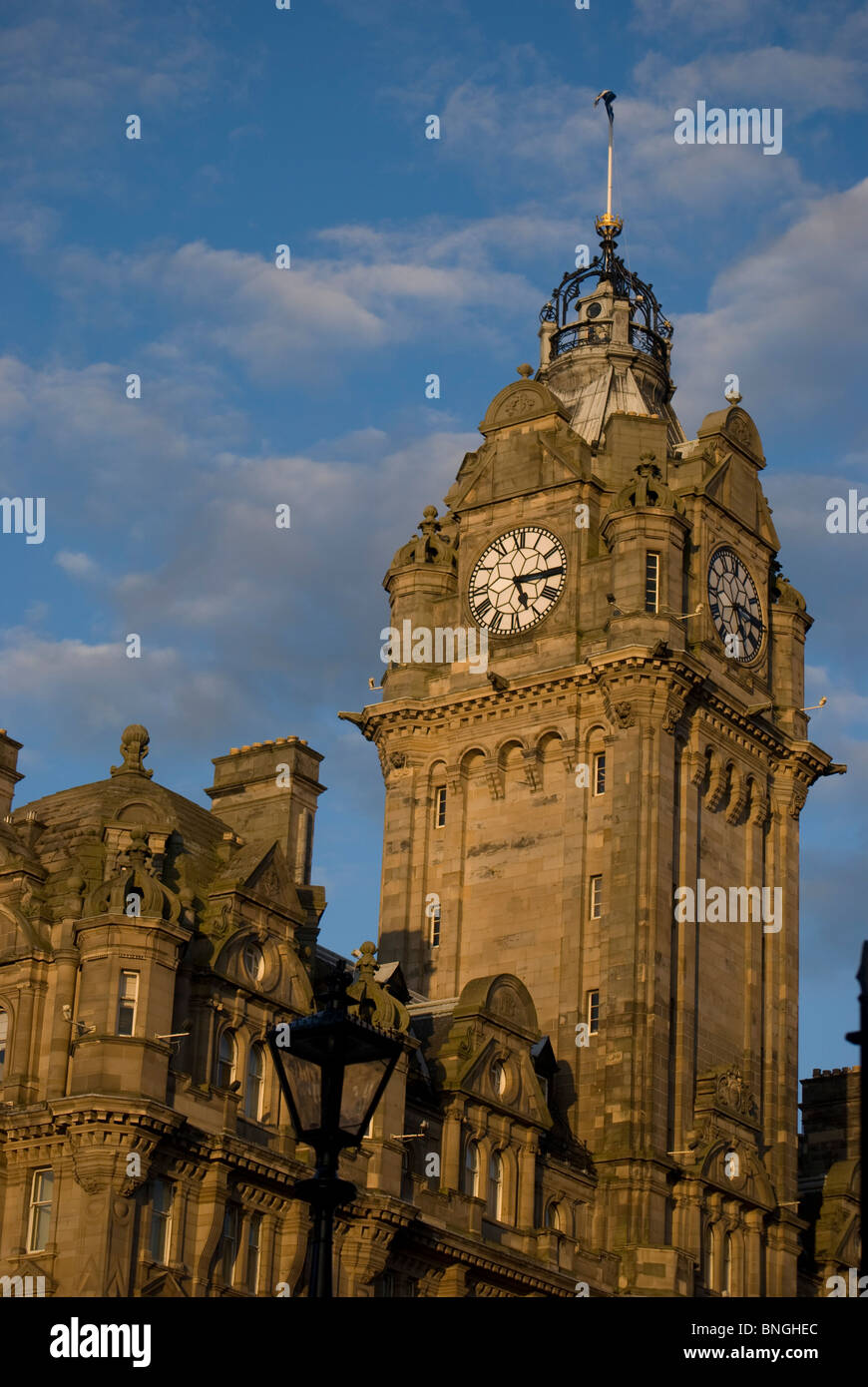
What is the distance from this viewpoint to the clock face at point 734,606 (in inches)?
3351

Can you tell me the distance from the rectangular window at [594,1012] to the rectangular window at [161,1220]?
23.5m

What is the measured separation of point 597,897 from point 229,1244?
24.4 m

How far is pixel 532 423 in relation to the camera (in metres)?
87.2

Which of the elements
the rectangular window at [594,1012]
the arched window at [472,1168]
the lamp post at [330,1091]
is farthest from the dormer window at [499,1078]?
the lamp post at [330,1091]

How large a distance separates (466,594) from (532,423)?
6598mm

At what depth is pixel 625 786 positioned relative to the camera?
78.6 m

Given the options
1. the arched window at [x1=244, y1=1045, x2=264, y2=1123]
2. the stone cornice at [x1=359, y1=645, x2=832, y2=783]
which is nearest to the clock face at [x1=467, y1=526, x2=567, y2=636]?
the stone cornice at [x1=359, y1=645, x2=832, y2=783]

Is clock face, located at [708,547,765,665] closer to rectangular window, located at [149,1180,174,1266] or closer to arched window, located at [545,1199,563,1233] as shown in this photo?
arched window, located at [545,1199,563,1233]

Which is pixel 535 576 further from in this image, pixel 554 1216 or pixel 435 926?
pixel 554 1216

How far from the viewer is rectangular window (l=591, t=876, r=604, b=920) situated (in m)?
78.9

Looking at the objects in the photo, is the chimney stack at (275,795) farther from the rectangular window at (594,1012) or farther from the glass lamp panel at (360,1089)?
the glass lamp panel at (360,1089)

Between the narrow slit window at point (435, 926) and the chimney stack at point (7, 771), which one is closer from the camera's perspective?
the chimney stack at point (7, 771)

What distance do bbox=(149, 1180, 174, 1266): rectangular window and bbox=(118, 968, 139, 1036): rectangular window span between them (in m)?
3.63

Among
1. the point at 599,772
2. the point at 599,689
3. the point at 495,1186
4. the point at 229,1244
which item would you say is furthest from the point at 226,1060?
the point at 599,689
